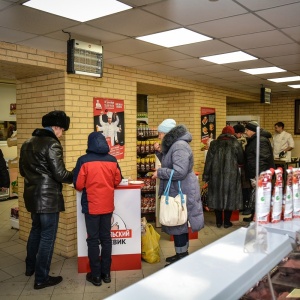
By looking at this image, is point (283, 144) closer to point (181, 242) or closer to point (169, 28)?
point (181, 242)

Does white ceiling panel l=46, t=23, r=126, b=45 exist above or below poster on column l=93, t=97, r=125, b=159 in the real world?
above

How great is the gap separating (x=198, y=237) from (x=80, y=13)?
3742mm

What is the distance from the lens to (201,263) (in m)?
1.48

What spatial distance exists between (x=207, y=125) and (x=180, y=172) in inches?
175

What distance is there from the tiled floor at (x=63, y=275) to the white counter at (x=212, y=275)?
2.28m

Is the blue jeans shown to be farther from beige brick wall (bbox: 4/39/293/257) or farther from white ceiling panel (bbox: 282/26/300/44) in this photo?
white ceiling panel (bbox: 282/26/300/44)

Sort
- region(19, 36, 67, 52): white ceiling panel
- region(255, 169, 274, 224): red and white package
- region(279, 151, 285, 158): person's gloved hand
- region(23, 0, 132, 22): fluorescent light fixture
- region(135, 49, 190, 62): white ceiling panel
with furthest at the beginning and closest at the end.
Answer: region(279, 151, 285, 158): person's gloved hand, region(135, 49, 190, 62): white ceiling panel, region(19, 36, 67, 52): white ceiling panel, region(23, 0, 132, 22): fluorescent light fixture, region(255, 169, 274, 224): red and white package

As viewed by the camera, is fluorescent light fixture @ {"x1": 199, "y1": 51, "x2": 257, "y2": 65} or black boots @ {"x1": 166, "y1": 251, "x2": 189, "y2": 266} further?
fluorescent light fixture @ {"x1": 199, "y1": 51, "x2": 257, "y2": 65}

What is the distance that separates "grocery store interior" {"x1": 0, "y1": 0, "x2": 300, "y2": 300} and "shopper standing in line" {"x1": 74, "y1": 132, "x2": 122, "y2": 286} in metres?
0.36

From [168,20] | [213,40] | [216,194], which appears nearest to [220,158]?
[216,194]

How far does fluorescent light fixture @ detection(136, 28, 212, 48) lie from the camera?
12.3 feet

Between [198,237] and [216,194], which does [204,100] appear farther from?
[198,237]

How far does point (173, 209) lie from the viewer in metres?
3.53

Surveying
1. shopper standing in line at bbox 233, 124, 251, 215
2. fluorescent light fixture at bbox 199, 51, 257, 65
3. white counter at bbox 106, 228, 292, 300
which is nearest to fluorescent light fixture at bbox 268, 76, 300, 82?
shopper standing in line at bbox 233, 124, 251, 215
